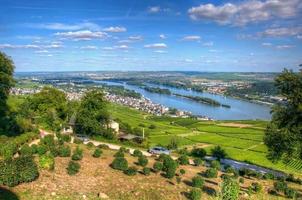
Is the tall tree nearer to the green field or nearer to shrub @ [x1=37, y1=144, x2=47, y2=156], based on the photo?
shrub @ [x1=37, y1=144, x2=47, y2=156]

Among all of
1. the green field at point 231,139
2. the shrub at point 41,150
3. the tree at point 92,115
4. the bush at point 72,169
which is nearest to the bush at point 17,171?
the bush at point 72,169

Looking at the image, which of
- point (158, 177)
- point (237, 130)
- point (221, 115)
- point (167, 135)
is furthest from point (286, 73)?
point (221, 115)

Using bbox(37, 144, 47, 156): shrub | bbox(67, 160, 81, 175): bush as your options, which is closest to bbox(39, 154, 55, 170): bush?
bbox(67, 160, 81, 175): bush

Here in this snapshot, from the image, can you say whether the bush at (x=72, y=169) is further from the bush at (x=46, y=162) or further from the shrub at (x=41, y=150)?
the shrub at (x=41, y=150)

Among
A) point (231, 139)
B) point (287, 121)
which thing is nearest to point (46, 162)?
point (287, 121)

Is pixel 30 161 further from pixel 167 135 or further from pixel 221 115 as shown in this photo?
pixel 221 115

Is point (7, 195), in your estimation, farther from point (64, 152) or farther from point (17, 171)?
point (64, 152)
